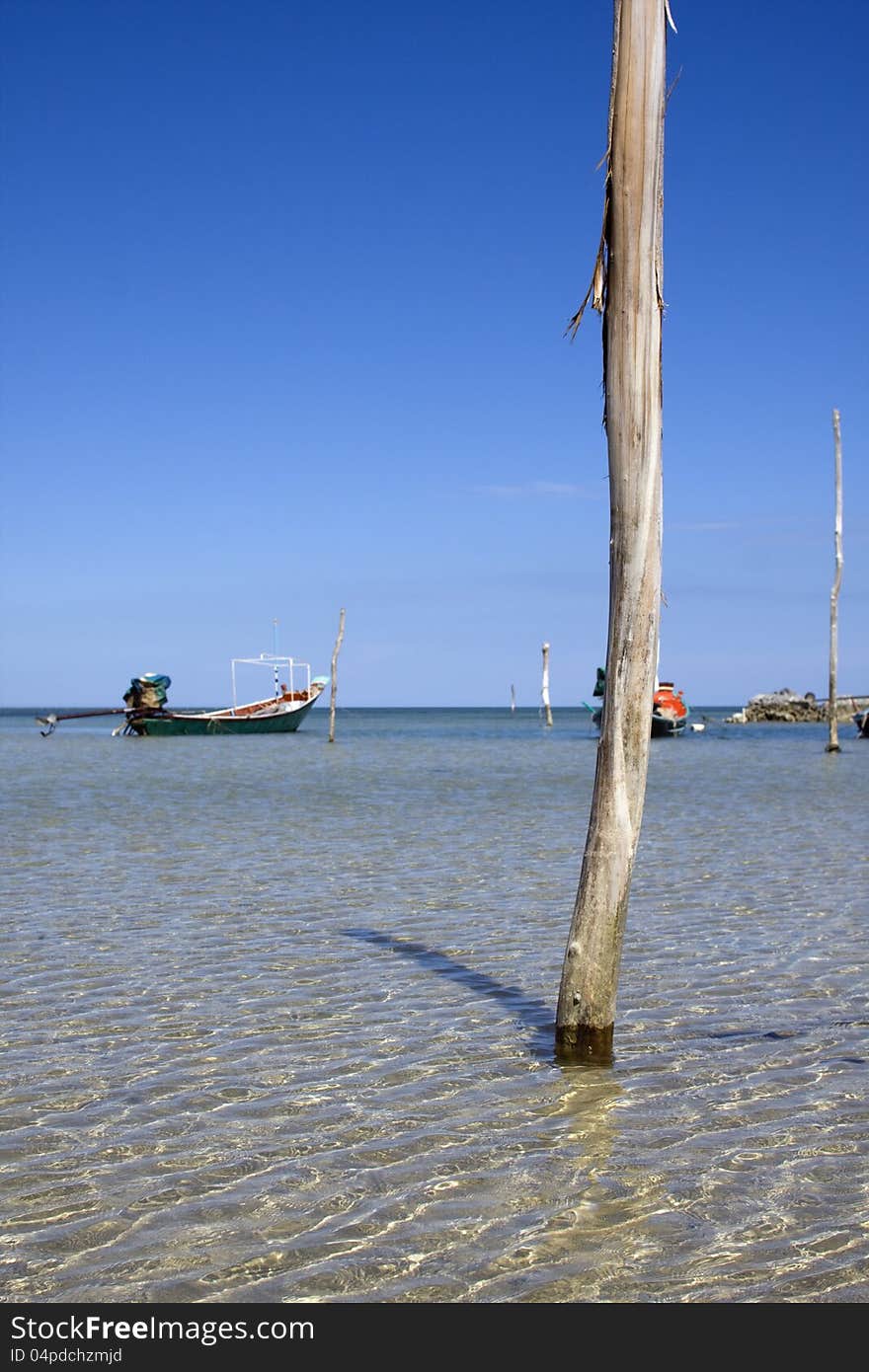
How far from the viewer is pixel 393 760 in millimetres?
38156

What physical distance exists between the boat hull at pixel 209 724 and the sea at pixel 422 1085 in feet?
137

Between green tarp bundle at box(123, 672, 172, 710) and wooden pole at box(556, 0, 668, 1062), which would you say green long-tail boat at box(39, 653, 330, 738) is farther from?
wooden pole at box(556, 0, 668, 1062)

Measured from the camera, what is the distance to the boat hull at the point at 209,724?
55062 mm

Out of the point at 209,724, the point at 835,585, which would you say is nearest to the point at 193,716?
the point at 209,724

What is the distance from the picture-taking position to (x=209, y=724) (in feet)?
186

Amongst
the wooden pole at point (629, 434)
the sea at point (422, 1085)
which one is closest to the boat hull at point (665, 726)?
the sea at point (422, 1085)

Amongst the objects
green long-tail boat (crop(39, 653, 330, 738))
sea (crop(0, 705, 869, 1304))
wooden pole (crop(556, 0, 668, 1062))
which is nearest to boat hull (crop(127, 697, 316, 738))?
green long-tail boat (crop(39, 653, 330, 738))

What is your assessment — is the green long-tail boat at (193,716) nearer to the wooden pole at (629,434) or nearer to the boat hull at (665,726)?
the boat hull at (665,726)

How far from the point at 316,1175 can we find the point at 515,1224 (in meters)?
0.84

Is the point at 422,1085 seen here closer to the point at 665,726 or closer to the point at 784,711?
the point at 665,726

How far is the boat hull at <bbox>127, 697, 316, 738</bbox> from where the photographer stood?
2168 inches

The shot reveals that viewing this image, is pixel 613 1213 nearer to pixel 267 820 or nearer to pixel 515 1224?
pixel 515 1224
